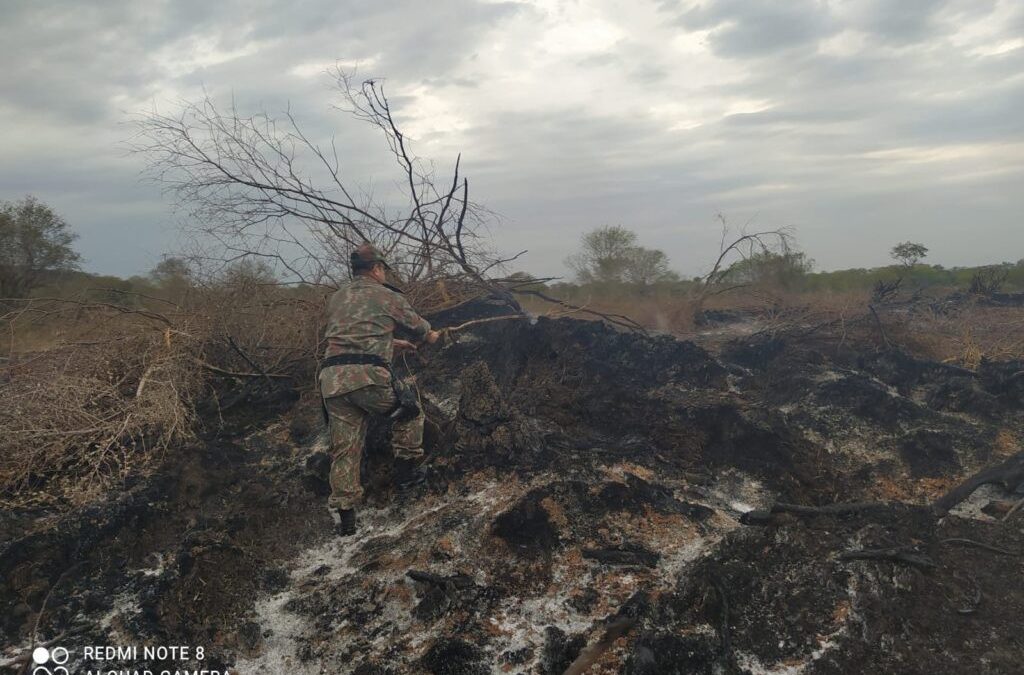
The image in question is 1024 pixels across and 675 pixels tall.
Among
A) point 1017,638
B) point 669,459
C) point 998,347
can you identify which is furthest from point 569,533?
point 998,347

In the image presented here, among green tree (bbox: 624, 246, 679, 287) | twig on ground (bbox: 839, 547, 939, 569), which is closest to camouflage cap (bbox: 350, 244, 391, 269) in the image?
twig on ground (bbox: 839, 547, 939, 569)

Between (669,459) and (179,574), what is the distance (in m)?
3.33

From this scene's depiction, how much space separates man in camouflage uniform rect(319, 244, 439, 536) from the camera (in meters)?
3.50

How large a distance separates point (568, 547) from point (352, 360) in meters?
1.83

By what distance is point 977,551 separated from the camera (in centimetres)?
299

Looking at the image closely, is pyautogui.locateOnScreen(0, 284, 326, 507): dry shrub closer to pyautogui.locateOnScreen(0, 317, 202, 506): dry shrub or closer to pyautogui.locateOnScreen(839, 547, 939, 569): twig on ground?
pyautogui.locateOnScreen(0, 317, 202, 506): dry shrub

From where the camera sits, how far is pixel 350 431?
141 inches

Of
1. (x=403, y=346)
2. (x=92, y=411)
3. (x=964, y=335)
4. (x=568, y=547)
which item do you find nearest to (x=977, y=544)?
(x=568, y=547)

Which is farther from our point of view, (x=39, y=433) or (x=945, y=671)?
(x=39, y=433)

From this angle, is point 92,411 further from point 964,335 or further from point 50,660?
point 964,335

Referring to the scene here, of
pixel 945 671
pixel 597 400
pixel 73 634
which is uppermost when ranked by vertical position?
pixel 597 400

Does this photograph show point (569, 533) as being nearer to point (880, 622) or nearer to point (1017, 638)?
point (880, 622)

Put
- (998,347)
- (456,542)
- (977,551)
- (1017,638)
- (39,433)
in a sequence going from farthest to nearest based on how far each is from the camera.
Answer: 1. (998,347)
2. (39,433)
3. (456,542)
4. (977,551)
5. (1017,638)

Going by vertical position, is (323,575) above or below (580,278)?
below
